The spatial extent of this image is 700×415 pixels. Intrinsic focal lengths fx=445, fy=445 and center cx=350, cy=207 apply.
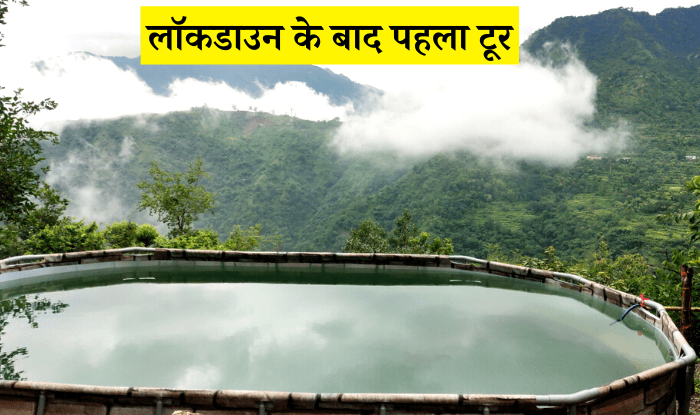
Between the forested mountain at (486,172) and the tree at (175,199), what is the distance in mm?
23857

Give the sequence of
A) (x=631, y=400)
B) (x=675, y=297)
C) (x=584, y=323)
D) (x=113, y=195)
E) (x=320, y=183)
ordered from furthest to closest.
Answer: (x=320, y=183) < (x=113, y=195) < (x=675, y=297) < (x=584, y=323) < (x=631, y=400)

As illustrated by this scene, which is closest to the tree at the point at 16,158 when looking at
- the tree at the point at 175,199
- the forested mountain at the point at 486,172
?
the tree at the point at 175,199

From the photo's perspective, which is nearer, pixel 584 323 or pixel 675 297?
pixel 584 323

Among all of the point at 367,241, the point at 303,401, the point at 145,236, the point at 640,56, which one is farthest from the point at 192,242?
the point at 640,56

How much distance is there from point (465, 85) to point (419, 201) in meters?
58.5

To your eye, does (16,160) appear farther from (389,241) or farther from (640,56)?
(640,56)

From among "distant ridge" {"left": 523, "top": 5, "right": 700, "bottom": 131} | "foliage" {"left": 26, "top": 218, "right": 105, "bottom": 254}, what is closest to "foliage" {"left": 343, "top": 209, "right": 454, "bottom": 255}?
"foliage" {"left": 26, "top": 218, "right": 105, "bottom": 254}

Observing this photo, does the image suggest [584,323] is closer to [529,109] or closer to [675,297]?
[675,297]

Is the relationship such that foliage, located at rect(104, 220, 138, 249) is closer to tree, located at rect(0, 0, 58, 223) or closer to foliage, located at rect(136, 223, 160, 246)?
foliage, located at rect(136, 223, 160, 246)

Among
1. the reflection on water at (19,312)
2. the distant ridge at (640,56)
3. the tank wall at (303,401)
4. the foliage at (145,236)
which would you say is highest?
the distant ridge at (640,56)

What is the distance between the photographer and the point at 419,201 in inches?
1797

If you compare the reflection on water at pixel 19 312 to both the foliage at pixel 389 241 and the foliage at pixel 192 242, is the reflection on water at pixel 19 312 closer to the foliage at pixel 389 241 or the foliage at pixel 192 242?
the foliage at pixel 192 242

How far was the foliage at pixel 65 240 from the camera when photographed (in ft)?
28.9

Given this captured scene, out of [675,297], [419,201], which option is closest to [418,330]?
[675,297]
